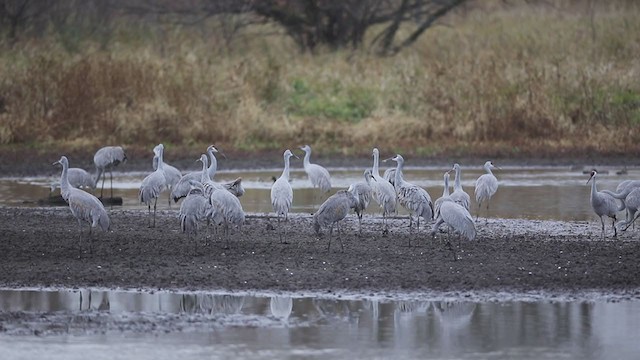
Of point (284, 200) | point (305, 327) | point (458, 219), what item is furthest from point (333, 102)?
point (305, 327)

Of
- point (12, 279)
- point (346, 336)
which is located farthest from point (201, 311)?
point (12, 279)

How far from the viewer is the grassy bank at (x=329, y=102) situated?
27.8 metres

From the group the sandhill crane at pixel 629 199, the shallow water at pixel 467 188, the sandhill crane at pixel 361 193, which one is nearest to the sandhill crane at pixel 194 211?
the sandhill crane at pixel 361 193

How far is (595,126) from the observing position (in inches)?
1107

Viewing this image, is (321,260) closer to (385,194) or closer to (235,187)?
(385,194)

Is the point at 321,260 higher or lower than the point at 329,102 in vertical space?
lower

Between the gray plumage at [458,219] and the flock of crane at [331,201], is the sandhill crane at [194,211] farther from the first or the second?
the gray plumage at [458,219]

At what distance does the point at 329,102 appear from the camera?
30.6 meters

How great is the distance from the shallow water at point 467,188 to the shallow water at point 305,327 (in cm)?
673

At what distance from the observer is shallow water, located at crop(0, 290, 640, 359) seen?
10414 millimetres

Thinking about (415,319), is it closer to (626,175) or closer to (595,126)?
(626,175)

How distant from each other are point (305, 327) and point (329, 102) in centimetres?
1958

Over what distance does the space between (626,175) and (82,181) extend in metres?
10.3

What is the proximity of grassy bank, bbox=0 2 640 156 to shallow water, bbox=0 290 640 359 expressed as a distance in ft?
49.1
